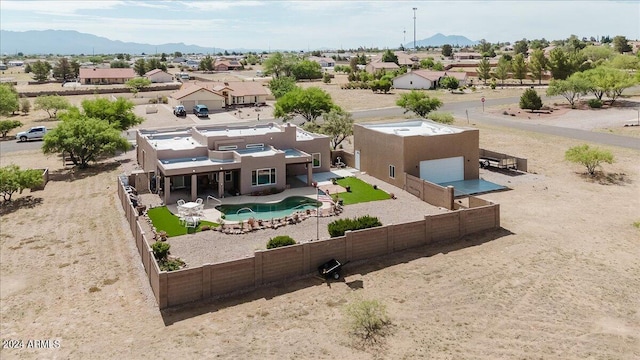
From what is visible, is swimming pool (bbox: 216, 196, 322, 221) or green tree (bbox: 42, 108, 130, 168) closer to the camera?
swimming pool (bbox: 216, 196, 322, 221)

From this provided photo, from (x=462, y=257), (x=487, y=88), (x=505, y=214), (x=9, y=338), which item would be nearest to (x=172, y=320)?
(x=9, y=338)

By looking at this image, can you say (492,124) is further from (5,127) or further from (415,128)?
(5,127)

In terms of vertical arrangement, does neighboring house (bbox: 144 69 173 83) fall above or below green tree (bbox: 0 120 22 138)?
above

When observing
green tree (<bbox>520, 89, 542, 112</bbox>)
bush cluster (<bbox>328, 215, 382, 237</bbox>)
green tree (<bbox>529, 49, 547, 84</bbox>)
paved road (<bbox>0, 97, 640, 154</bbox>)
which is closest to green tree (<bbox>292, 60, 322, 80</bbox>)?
paved road (<bbox>0, 97, 640, 154</bbox>)

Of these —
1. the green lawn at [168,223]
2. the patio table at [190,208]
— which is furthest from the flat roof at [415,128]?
the green lawn at [168,223]

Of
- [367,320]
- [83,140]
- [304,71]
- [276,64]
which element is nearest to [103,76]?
[276,64]

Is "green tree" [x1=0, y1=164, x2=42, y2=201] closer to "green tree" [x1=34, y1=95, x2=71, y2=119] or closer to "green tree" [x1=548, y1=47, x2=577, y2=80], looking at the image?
"green tree" [x1=34, y1=95, x2=71, y2=119]
